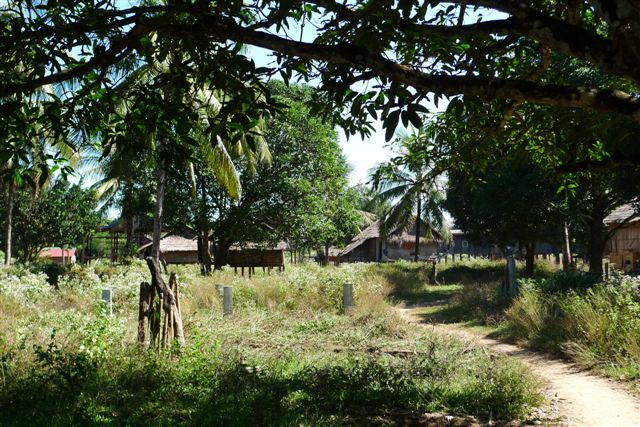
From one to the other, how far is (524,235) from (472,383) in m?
19.0

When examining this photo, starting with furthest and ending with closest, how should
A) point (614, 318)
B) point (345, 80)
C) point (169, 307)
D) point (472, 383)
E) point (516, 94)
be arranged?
point (614, 318), point (169, 307), point (472, 383), point (345, 80), point (516, 94)

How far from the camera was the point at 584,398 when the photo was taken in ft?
24.6

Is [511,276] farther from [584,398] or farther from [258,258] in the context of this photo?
[258,258]

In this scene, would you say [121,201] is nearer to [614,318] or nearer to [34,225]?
[34,225]

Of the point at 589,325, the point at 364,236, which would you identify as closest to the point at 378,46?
the point at 589,325

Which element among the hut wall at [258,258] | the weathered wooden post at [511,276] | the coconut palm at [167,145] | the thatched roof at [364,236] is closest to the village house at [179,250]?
the coconut palm at [167,145]

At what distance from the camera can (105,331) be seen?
7.71 metres

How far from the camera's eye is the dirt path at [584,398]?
6611 millimetres

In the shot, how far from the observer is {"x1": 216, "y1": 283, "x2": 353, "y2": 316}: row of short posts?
44.5 ft

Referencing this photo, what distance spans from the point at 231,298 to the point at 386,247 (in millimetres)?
38226

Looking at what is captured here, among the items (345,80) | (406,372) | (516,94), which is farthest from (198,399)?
(516,94)

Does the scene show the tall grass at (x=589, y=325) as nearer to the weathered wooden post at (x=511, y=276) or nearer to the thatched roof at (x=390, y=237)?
the weathered wooden post at (x=511, y=276)

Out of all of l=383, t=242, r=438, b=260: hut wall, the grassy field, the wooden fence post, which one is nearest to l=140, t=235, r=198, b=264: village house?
l=383, t=242, r=438, b=260: hut wall

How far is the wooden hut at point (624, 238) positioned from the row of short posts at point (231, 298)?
16711 mm
